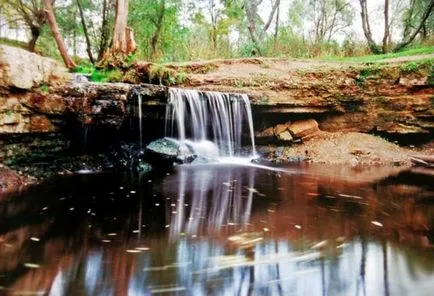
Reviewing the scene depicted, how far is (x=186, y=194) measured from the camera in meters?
6.67

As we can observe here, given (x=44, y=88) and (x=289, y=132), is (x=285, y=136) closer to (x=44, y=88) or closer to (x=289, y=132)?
(x=289, y=132)

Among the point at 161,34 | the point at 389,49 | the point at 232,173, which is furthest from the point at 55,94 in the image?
the point at 389,49

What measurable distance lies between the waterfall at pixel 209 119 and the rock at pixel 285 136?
0.94 meters

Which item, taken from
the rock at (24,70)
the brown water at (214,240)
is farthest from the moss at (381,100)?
the rock at (24,70)

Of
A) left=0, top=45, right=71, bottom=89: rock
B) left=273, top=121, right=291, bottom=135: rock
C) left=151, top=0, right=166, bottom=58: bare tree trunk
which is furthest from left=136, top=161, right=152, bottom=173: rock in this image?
left=151, top=0, right=166, bottom=58: bare tree trunk

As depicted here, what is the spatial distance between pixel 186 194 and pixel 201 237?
7.69 ft

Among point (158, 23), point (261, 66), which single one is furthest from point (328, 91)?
point (158, 23)

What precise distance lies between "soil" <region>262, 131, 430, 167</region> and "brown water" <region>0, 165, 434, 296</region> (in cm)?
393

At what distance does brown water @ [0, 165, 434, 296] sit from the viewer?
3.20m

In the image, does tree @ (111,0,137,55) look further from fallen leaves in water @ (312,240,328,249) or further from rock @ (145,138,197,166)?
fallen leaves in water @ (312,240,328,249)

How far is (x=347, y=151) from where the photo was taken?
11.7 metres

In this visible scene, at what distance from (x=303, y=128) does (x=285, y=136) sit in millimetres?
685

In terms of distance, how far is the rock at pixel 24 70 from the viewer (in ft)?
22.7

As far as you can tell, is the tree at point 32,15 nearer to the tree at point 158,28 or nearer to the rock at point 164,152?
the tree at point 158,28
